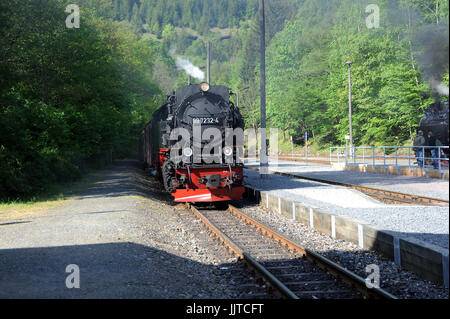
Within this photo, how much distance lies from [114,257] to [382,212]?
23.2ft

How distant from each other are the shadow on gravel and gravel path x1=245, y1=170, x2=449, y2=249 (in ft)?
13.3

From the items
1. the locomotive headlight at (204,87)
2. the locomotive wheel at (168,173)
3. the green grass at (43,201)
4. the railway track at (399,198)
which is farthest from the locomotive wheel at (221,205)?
the green grass at (43,201)

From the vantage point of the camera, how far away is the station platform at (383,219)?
723 cm

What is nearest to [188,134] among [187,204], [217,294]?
[187,204]

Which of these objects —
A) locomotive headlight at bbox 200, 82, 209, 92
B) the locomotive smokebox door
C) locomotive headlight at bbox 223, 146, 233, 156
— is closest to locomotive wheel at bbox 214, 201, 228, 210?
the locomotive smokebox door

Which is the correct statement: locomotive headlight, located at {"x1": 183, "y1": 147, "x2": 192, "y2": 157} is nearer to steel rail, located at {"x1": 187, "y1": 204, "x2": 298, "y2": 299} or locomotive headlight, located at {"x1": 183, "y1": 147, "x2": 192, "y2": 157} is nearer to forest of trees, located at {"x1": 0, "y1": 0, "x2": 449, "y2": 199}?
steel rail, located at {"x1": 187, "y1": 204, "x2": 298, "y2": 299}

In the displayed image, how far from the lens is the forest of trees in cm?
1678

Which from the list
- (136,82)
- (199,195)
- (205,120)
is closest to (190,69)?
(136,82)

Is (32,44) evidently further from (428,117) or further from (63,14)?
(428,117)

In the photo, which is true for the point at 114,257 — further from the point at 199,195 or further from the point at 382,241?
the point at 199,195

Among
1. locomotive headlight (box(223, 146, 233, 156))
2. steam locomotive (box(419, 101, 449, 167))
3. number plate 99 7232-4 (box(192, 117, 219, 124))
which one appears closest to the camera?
locomotive headlight (box(223, 146, 233, 156))

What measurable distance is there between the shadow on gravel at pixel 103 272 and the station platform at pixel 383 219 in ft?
10.1
